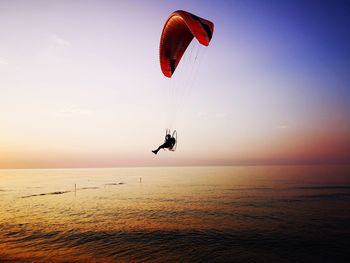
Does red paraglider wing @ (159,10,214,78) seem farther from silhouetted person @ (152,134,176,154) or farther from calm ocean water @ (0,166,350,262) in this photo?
calm ocean water @ (0,166,350,262)

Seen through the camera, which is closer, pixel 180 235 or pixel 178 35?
pixel 178 35

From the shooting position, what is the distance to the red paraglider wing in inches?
549

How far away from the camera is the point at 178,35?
1805 cm

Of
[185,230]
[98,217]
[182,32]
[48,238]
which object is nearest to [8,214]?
[98,217]

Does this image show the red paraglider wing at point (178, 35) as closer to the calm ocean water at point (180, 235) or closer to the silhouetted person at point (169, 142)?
the silhouetted person at point (169, 142)

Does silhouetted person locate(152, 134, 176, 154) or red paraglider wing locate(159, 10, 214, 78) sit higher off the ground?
red paraglider wing locate(159, 10, 214, 78)

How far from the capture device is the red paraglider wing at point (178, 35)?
45.8ft

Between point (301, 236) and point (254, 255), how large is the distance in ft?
26.6

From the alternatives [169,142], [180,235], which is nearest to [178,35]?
[169,142]

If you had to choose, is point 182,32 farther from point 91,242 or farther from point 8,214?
point 8,214

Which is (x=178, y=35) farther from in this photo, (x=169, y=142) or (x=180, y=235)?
(x=180, y=235)

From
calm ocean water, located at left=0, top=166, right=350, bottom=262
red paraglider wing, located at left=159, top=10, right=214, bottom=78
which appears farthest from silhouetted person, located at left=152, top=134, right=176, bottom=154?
calm ocean water, located at left=0, top=166, right=350, bottom=262

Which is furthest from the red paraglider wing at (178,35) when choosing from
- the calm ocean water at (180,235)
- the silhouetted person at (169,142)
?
the calm ocean water at (180,235)

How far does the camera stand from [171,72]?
2038 cm
